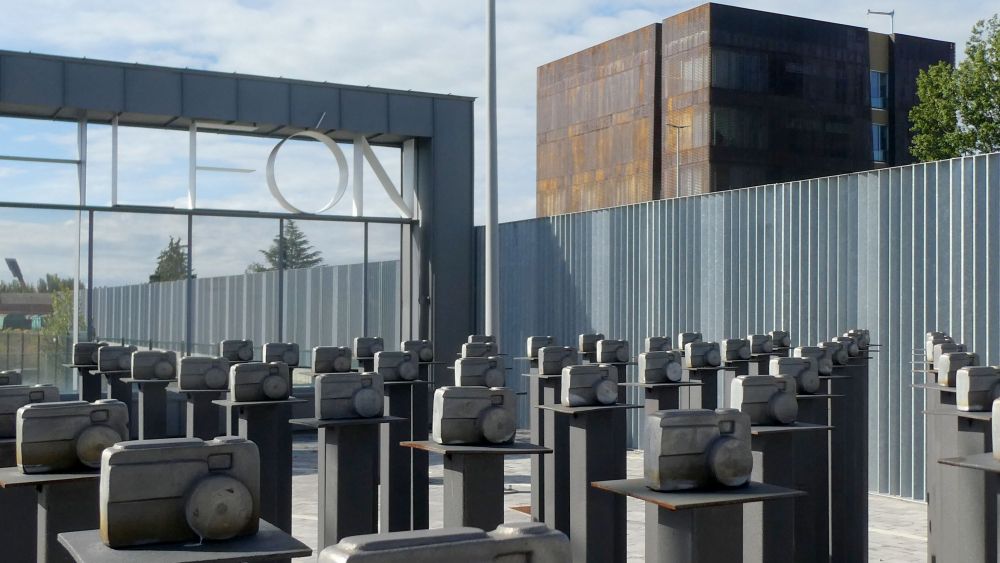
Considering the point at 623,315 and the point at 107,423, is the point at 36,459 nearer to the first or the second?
the point at 107,423

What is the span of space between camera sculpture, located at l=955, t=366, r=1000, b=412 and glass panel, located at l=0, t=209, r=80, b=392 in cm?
1440

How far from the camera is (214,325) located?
1895 centimetres

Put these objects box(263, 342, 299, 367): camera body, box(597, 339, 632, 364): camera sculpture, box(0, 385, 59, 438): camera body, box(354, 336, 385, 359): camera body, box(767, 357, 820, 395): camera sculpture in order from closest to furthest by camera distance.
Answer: box(0, 385, 59, 438): camera body
box(767, 357, 820, 395): camera sculpture
box(597, 339, 632, 364): camera sculpture
box(263, 342, 299, 367): camera body
box(354, 336, 385, 359): camera body

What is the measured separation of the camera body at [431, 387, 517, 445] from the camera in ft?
20.0

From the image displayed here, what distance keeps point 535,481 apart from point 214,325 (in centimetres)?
1023

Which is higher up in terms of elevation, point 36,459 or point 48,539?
point 36,459

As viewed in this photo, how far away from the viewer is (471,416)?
6.12 metres

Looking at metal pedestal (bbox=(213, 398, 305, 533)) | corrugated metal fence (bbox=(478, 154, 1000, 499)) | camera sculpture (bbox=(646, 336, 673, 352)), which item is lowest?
metal pedestal (bbox=(213, 398, 305, 533))

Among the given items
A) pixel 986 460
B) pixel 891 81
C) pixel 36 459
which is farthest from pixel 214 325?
pixel 891 81

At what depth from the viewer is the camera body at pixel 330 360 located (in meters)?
11.2

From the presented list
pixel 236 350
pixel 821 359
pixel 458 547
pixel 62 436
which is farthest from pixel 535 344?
pixel 458 547

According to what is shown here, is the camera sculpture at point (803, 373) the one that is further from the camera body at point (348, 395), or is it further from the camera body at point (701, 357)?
the camera body at point (701, 357)

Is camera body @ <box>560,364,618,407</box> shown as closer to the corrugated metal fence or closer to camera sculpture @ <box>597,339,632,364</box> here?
camera sculpture @ <box>597,339,632,364</box>

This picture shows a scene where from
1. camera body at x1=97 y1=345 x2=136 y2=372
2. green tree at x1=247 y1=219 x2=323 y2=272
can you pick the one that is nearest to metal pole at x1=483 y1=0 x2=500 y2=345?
green tree at x1=247 y1=219 x2=323 y2=272
